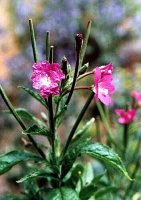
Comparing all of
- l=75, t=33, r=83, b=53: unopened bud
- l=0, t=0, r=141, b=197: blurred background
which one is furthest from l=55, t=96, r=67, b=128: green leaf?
l=0, t=0, r=141, b=197: blurred background

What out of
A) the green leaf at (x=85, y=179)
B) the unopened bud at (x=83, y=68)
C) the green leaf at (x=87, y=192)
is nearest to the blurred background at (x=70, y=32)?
the green leaf at (x=85, y=179)

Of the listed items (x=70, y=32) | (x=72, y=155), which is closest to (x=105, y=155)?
(x=72, y=155)

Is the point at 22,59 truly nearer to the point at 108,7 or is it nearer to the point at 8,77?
the point at 8,77

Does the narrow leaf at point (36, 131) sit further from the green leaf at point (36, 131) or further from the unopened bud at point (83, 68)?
the unopened bud at point (83, 68)

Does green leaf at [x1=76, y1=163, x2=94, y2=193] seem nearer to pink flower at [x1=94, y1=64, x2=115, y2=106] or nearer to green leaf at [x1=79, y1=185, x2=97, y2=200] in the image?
green leaf at [x1=79, y1=185, x2=97, y2=200]

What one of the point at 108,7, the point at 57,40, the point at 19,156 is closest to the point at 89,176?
the point at 19,156

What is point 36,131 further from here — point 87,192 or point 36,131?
point 87,192
